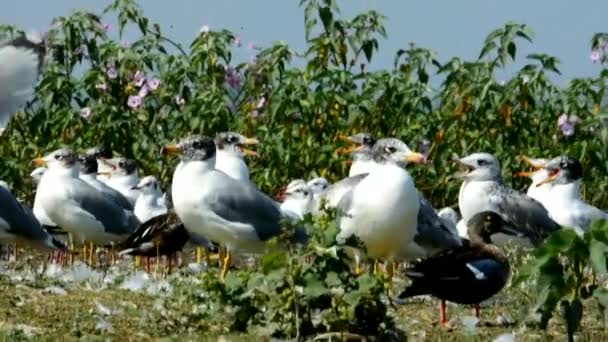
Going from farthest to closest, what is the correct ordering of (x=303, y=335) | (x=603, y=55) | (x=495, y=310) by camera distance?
(x=603, y=55)
(x=495, y=310)
(x=303, y=335)

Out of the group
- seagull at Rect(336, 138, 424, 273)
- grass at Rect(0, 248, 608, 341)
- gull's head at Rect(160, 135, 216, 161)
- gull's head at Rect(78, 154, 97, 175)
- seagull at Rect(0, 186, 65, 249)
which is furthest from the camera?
gull's head at Rect(78, 154, 97, 175)

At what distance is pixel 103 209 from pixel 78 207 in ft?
0.73

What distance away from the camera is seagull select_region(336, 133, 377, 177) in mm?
15297

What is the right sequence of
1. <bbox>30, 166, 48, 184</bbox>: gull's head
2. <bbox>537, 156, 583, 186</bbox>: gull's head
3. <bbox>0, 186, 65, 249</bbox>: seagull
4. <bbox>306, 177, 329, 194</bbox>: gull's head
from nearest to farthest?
<bbox>0, 186, 65, 249</bbox>: seagull, <bbox>306, 177, 329, 194</bbox>: gull's head, <bbox>537, 156, 583, 186</bbox>: gull's head, <bbox>30, 166, 48, 184</bbox>: gull's head

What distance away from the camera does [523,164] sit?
1695 centimetres

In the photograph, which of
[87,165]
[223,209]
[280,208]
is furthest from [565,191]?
[223,209]

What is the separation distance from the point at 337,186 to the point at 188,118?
4.54 m

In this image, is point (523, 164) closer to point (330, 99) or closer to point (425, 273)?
point (330, 99)

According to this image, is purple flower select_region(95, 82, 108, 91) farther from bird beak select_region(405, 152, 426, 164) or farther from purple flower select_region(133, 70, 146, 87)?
bird beak select_region(405, 152, 426, 164)

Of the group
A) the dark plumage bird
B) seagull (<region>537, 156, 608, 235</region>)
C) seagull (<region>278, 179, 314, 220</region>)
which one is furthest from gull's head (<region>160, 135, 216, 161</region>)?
seagull (<region>537, 156, 608, 235</region>)

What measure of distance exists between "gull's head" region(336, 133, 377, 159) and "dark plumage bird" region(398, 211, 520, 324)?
17.2 feet

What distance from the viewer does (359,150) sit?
51.0ft

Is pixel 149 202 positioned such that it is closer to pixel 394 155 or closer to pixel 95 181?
pixel 95 181

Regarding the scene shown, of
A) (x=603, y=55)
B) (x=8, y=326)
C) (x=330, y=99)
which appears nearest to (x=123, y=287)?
(x=8, y=326)
